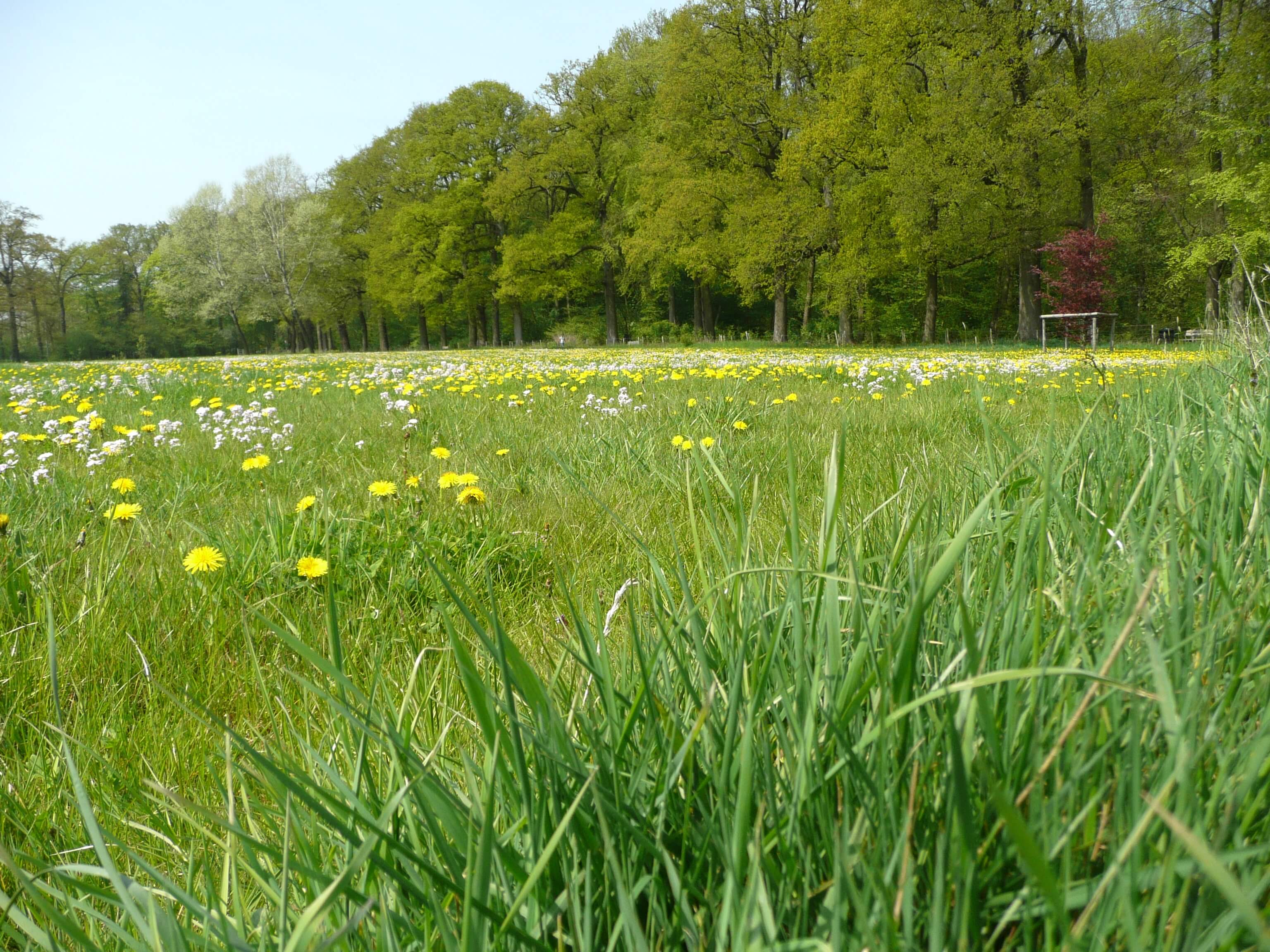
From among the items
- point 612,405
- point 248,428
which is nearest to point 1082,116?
point 612,405

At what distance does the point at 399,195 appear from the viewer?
49031mm

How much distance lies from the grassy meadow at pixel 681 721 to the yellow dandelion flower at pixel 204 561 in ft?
0.13

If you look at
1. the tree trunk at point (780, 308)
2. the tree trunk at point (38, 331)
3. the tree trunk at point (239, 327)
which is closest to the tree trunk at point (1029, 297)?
the tree trunk at point (780, 308)

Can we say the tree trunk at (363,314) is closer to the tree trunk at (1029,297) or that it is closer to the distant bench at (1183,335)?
the tree trunk at (1029,297)

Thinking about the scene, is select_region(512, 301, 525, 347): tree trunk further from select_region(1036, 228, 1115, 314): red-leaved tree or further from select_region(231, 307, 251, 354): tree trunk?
select_region(1036, 228, 1115, 314): red-leaved tree

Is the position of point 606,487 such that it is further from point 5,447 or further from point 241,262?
point 241,262

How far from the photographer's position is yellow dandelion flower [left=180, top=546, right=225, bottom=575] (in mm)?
2074

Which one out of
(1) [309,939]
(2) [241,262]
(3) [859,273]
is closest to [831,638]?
(1) [309,939]

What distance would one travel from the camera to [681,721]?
91 cm

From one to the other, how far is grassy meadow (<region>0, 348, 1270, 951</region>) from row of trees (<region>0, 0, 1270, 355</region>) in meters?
6.20

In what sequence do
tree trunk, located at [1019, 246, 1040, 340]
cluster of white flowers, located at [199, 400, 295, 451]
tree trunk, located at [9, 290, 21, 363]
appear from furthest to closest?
tree trunk, located at [9, 290, 21, 363]
tree trunk, located at [1019, 246, 1040, 340]
cluster of white flowers, located at [199, 400, 295, 451]

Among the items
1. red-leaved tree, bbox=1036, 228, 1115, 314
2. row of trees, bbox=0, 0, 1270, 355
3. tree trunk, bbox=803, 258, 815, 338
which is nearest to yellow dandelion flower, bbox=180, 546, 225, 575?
row of trees, bbox=0, 0, 1270, 355

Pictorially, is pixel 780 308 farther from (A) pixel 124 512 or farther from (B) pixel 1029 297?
(A) pixel 124 512

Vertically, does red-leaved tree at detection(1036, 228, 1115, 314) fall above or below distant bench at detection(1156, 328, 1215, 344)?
above
